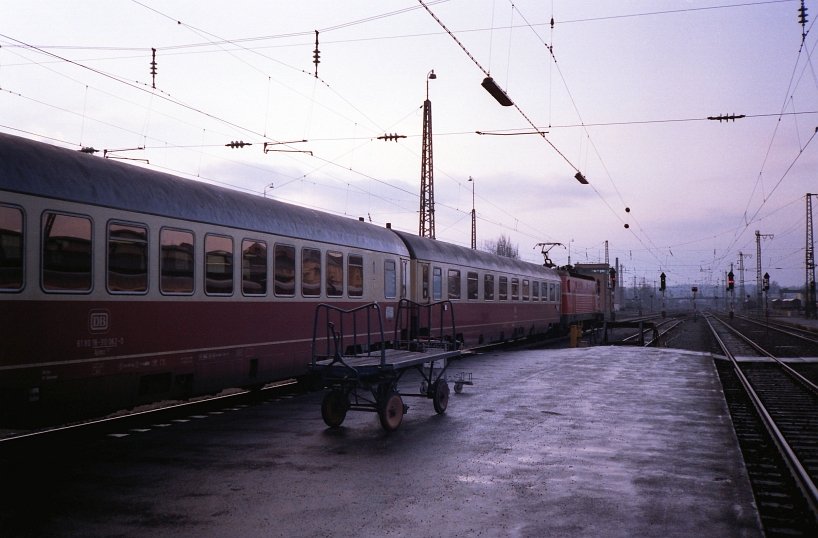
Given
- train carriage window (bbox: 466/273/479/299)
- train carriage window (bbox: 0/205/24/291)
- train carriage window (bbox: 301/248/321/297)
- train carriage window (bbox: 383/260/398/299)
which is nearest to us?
train carriage window (bbox: 0/205/24/291)

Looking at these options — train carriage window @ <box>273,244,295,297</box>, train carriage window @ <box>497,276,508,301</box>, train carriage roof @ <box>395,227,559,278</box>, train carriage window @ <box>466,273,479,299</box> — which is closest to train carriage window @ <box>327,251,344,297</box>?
train carriage window @ <box>273,244,295,297</box>

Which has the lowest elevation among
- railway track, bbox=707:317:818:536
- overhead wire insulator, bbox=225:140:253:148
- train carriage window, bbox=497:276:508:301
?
railway track, bbox=707:317:818:536

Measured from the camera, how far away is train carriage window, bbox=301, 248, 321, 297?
563 inches

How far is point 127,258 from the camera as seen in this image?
9.88m

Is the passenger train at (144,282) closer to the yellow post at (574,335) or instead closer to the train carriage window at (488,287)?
the train carriage window at (488,287)

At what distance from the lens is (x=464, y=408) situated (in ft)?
40.8

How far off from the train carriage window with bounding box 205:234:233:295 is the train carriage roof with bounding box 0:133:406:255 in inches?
12.7

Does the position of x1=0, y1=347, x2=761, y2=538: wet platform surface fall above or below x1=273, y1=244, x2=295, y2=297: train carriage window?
below

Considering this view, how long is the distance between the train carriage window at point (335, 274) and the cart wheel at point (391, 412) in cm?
518

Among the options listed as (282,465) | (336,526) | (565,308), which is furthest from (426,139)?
(336,526)

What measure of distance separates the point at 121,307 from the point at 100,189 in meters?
1.61

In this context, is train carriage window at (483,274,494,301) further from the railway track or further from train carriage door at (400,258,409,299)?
the railway track

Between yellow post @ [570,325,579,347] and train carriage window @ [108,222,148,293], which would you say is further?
yellow post @ [570,325,579,347]

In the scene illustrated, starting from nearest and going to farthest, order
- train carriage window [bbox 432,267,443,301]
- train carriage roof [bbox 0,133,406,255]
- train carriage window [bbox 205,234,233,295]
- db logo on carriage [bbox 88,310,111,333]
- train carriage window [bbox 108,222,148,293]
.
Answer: train carriage roof [bbox 0,133,406,255]
db logo on carriage [bbox 88,310,111,333]
train carriage window [bbox 108,222,148,293]
train carriage window [bbox 205,234,233,295]
train carriage window [bbox 432,267,443,301]
